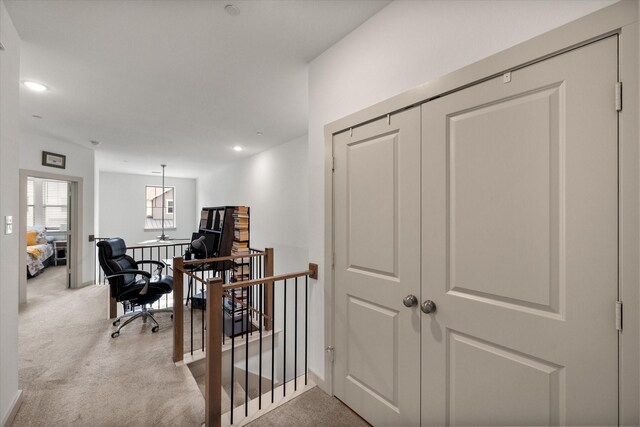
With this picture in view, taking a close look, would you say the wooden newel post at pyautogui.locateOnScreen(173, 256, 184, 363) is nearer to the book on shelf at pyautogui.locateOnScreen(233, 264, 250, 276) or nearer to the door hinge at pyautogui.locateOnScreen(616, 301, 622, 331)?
the book on shelf at pyautogui.locateOnScreen(233, 264, 250, 276)

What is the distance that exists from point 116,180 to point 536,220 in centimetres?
929

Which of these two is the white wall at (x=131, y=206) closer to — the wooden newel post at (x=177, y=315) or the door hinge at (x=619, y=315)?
the wooden newel post at (x=177, y=315)

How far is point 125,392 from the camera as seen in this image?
210 centimetres

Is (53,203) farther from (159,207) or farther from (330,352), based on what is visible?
(330,352)

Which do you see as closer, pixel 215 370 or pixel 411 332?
pixel 411 332

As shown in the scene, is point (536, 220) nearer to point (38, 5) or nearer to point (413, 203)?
point (413, 203)

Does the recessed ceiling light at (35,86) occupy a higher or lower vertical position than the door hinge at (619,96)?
higher

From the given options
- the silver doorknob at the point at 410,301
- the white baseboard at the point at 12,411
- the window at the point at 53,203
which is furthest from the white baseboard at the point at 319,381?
the window at the point at 53,203

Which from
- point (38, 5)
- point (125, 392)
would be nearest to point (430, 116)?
point (38, 5)

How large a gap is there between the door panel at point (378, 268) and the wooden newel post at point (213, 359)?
78 centimetres

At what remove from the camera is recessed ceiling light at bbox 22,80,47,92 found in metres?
2.56

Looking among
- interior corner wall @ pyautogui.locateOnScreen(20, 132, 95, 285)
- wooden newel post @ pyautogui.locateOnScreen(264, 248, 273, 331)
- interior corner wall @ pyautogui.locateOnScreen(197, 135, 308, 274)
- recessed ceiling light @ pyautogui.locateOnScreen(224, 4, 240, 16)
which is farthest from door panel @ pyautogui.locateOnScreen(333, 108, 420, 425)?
interior corner wall @ pyautogui.locateOnScreen(20, 132, 95, 285)

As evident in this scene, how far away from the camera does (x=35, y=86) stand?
2629 mm

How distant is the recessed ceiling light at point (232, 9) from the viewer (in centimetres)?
163
